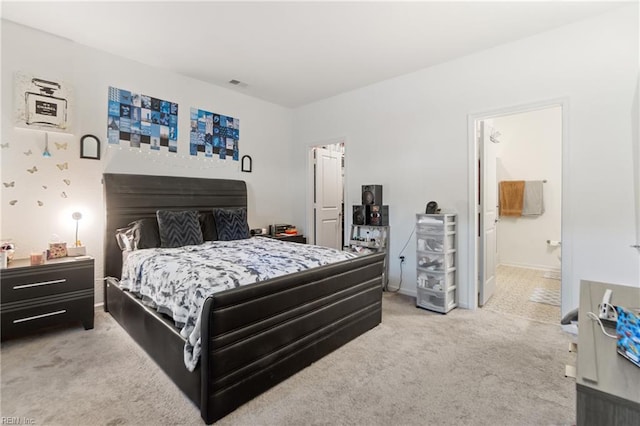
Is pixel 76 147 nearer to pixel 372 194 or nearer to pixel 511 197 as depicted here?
pixel 372 194

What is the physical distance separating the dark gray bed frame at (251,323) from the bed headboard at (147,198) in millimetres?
11

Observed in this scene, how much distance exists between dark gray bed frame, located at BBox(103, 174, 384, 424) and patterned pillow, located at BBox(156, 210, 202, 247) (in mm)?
438

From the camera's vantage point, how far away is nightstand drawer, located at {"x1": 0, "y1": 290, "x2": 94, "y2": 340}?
243cm

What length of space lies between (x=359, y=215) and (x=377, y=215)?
26 cm

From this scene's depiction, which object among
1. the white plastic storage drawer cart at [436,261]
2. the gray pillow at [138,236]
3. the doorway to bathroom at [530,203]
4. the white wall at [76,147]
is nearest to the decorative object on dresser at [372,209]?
the white plastic storage drawer cart at [436,261]

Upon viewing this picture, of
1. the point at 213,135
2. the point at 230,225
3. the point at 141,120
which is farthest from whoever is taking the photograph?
the point at 213,135

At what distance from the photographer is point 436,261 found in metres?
3.36

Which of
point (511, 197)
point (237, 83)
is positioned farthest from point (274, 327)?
point (511, 197)

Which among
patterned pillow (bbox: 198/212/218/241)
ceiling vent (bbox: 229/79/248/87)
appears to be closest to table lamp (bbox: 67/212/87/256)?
patterned pillow (bbox: 198/212/218/241)

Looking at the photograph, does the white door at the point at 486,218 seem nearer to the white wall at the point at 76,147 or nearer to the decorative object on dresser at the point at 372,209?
the decorative object on dresser at the point at 372,209

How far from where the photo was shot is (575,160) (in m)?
2.76

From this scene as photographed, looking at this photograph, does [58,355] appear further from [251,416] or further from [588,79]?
[588,79]

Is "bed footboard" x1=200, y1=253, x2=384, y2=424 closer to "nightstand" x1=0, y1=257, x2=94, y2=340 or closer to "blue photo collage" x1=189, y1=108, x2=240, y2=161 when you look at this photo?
"nightstand" x1=0, y1=257, x2=94, y2=340

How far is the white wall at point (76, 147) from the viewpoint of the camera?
2.82 meters
